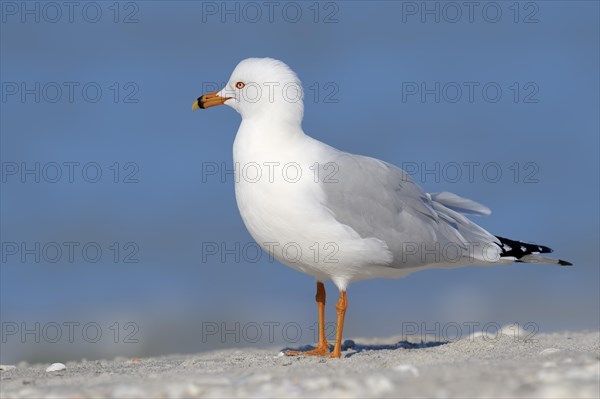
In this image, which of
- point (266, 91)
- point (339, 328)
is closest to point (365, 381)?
point (339, 328)

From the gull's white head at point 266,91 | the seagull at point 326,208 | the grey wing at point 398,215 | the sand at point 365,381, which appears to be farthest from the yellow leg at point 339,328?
the gull's white head at point 266,91

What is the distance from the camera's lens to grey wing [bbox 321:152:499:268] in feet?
24.1

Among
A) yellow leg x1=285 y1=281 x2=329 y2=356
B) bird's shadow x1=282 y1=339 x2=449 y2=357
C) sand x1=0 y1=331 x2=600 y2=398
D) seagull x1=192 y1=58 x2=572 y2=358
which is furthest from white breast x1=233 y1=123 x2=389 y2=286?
sand x1=0 y1=331 x2=600 y2=398

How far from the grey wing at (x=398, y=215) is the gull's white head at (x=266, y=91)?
2.01ft

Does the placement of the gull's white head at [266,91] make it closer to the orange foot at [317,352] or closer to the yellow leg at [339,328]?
the yellow leg at [339,328]

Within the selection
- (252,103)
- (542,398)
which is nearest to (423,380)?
(542,398)

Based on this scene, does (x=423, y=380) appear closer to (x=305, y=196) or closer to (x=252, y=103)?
(x=305, y=196)

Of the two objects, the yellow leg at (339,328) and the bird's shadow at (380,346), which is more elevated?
the yellow leg at (339,328)

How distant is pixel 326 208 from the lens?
23.5ft

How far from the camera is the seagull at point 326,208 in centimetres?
713

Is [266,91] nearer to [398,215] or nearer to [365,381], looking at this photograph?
[398,215]

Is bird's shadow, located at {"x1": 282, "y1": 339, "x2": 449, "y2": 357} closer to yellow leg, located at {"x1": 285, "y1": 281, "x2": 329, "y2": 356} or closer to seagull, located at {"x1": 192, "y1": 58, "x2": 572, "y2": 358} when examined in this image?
yellow leg, located at {"x1": 285, "y1": 281, "x2": 329, "y2": 356}

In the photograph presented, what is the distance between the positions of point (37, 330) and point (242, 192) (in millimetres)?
8453

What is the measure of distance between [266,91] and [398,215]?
1509 millimetres
